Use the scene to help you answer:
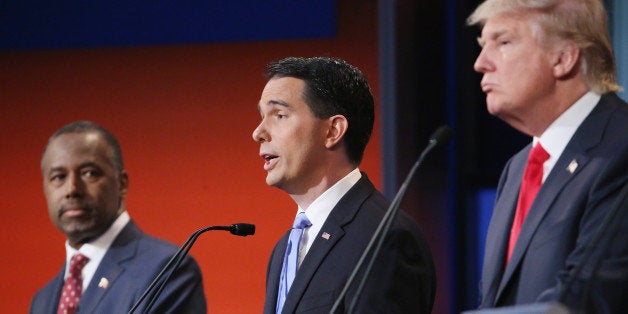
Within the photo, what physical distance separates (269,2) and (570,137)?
2.64 metres

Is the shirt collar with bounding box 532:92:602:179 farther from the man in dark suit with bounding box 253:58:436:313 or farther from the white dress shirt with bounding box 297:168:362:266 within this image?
the white dress shirt with bounding box 297:168:362:266

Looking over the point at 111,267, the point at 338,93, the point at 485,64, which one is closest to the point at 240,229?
the point at 338,93

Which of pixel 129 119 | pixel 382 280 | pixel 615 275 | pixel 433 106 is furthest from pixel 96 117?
pixel 615 275

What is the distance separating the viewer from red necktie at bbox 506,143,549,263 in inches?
104

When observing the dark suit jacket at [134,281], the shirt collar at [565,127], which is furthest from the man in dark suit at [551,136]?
the dark suit jacket at [134,281]

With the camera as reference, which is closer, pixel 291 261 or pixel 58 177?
pixel 291 261

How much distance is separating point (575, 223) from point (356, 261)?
599 mm

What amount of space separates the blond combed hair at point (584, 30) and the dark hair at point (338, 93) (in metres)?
0.63

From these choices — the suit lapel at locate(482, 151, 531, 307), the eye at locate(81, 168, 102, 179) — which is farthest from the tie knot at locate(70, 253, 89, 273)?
the suit lapel at locate(482, 151, 531, 307)

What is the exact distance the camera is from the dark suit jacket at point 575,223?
7.54 ft

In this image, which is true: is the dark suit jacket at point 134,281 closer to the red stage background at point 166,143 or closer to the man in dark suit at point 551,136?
the red stage background at point 166,143

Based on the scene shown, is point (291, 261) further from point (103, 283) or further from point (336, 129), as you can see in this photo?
point (103, 283)

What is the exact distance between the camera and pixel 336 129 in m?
3.07

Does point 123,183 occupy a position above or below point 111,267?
above
